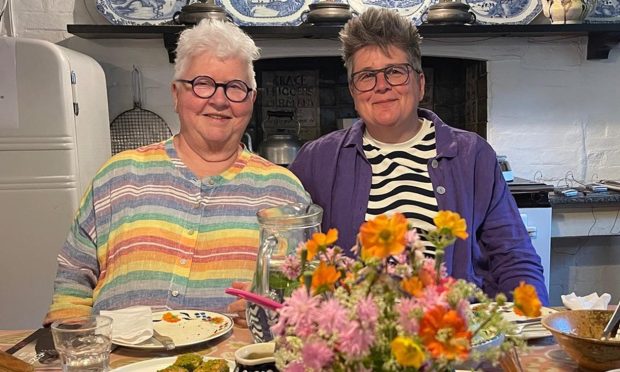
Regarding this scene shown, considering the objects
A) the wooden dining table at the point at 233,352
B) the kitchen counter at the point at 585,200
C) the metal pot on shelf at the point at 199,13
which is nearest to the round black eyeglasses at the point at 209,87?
the wooden dining table at the point at 233,352

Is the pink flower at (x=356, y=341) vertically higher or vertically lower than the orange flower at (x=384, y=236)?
lower

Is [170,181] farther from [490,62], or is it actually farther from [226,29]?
[490,62]

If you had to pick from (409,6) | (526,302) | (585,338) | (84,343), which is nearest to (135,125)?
(409,6)

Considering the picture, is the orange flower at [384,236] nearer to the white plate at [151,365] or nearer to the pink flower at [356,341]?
the pink flower at [356,341]

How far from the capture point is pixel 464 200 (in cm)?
163

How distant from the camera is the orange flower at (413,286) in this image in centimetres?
48

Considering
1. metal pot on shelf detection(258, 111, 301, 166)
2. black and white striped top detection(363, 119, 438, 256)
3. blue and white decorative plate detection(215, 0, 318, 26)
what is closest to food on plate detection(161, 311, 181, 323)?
black and white striped top detection(363, 119, 438, 256)

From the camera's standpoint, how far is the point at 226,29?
5.11 ft

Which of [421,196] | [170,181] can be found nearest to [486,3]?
[421,196]

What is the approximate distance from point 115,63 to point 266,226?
7.86 ft

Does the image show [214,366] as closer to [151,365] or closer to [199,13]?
[151,365]

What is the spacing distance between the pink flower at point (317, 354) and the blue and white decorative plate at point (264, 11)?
8.65ft

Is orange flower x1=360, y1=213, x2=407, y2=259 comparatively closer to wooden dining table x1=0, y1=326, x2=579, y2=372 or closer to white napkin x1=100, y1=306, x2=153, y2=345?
wooden dining table x1=0, y1=326, x2=579, y2=372

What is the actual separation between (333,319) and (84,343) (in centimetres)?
60
